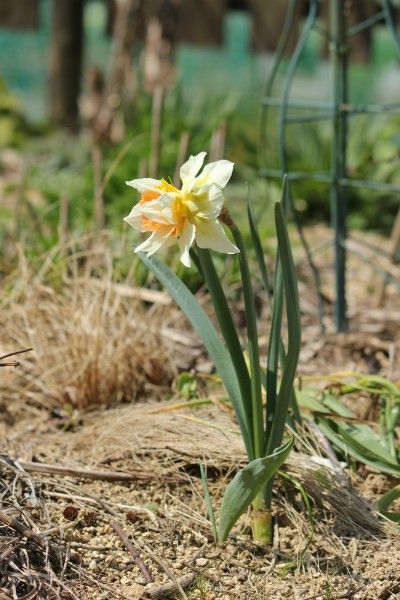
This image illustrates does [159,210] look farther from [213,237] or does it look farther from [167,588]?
[167,588]

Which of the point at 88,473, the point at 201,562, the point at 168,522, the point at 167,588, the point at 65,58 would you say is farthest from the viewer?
the point at 65,58

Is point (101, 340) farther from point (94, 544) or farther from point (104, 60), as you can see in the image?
point (104, 60)

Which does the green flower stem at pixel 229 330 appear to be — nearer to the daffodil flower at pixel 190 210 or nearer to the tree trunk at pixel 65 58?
the daffodil flower at pixel 190 210

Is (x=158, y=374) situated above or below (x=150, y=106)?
below

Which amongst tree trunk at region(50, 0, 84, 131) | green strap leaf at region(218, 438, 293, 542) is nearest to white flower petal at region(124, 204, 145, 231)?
green strap leaf at region(218, 438, 293, 542)

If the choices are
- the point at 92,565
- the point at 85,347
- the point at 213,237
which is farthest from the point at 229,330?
the point at 85,347

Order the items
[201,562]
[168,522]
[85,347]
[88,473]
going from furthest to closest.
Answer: [85,347] → [88,473] → [168,522] → [201,562]

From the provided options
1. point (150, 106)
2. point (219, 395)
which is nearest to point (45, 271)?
point (219, 395)

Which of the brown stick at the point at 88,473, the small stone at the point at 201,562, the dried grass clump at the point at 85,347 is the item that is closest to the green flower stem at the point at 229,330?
the small stone at the point at 201,562
